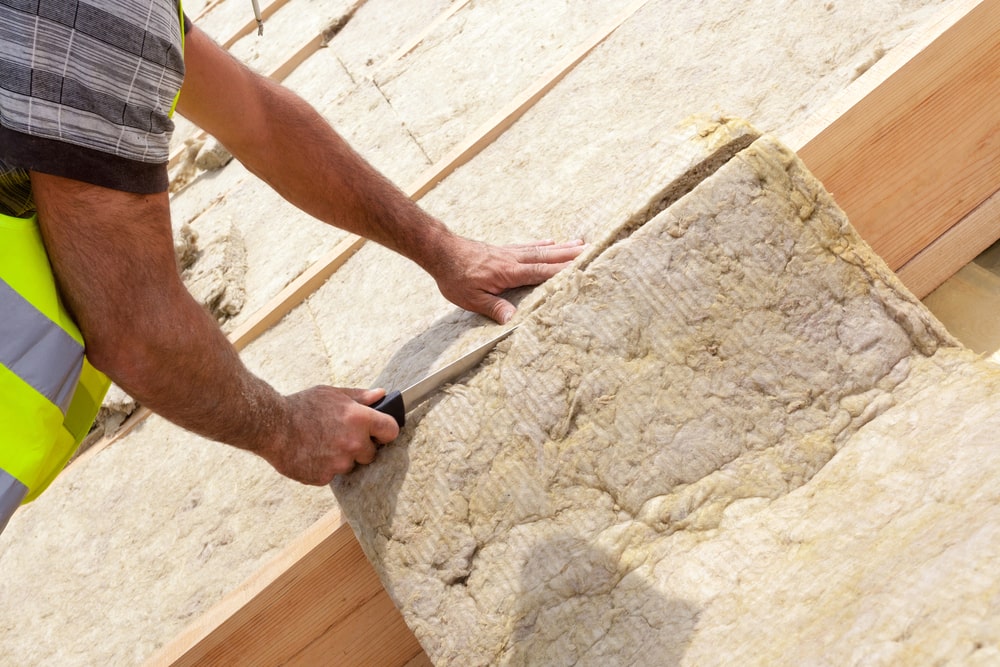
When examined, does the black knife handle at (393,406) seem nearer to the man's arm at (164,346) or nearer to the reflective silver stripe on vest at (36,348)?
the man's arm at (164,346)

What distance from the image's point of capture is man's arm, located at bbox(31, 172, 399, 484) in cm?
118

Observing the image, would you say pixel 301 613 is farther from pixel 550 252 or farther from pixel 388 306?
pixel 550 252

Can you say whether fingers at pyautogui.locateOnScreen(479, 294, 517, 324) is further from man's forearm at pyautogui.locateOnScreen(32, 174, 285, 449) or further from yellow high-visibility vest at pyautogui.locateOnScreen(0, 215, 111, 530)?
yellow high-visibility vest at pyautogui.locateOnScreen(0, 215, 111, 530)

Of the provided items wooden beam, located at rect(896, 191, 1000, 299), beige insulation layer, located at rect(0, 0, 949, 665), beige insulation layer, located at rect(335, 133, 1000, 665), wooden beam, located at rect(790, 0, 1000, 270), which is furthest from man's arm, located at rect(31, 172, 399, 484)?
wooden beam, located at rect(896, 191, 1000, 299)

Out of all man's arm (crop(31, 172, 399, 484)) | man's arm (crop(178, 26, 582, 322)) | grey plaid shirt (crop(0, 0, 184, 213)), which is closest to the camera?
grey plaid shirt (crop(0, 0, 184, 213))

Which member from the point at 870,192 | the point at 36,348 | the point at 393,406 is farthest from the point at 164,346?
the point at 870,192

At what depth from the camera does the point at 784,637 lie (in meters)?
1.10

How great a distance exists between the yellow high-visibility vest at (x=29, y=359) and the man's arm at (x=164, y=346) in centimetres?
3

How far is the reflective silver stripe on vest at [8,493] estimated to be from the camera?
119cm

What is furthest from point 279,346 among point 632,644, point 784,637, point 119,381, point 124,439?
point 784,637

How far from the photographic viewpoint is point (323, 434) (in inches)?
58.5

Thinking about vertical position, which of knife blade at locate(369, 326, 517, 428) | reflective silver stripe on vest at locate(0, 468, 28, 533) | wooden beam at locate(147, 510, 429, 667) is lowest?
wooden beam at locate(147, 510, 429, 667)

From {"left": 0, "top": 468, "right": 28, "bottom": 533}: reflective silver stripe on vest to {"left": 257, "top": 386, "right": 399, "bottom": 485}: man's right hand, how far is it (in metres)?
0.38

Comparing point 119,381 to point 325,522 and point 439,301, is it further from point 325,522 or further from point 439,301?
point 439,301
